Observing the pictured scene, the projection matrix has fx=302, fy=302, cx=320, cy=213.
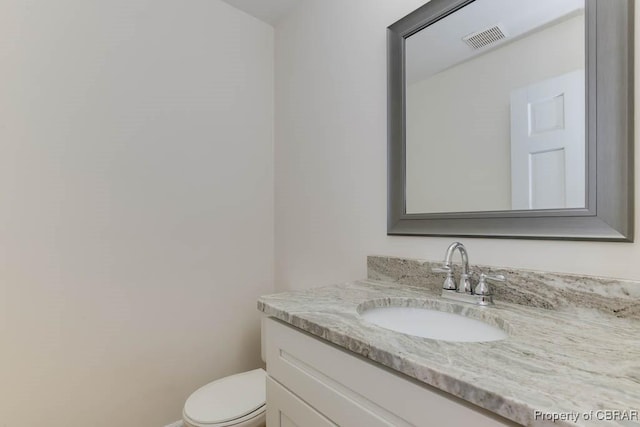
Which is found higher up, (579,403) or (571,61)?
(571,61)

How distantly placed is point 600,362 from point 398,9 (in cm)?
132

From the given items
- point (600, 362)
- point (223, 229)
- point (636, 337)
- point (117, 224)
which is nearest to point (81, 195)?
point (117, 224)

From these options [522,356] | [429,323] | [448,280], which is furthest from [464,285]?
[522,356]

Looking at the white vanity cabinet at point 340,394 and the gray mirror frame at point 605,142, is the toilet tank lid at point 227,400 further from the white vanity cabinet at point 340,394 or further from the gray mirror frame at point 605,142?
the gray mirror frame at point 605,142

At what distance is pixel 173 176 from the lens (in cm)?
158

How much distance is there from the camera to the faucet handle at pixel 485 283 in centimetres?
88

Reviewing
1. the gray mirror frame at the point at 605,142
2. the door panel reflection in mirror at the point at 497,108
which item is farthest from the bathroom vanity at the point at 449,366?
the door panel reflection in mirror at the point at 497,108

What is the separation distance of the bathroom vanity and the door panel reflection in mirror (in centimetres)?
29

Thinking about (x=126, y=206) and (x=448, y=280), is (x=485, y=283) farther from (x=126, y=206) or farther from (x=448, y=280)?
(x=126, y=206)

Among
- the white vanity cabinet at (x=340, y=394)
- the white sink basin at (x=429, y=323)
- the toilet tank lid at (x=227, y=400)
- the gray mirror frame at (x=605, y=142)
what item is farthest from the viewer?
the toilet tank lid at (x=227, y=400)

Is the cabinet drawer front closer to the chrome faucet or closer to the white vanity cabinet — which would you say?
the white vanity cabinet

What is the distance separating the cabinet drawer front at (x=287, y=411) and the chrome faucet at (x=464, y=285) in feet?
1.69

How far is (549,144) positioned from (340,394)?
88 cm

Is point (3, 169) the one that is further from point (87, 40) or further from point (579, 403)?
point (579, 403)
